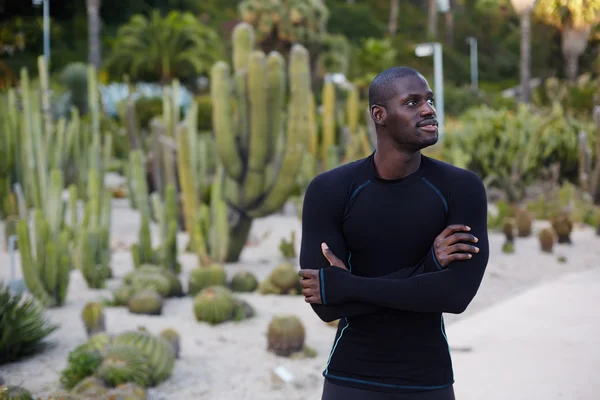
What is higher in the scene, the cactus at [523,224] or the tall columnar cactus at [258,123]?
the tall columnar cactus at [258,123]

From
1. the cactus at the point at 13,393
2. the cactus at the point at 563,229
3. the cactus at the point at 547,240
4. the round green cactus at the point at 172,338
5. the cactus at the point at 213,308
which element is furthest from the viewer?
the cactus at the point at 563,229

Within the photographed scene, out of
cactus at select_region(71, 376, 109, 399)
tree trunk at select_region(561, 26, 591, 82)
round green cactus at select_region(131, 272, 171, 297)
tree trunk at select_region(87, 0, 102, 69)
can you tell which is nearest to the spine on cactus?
round green cactus at select_region(131, 272, 171, 297)

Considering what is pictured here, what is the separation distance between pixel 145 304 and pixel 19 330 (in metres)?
1.42

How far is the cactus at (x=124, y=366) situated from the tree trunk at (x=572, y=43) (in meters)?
23.5

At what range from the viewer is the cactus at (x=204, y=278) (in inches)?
286

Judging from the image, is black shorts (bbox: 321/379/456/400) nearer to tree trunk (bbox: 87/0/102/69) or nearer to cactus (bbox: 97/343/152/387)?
cactus (bbox: 97/343/152/387)

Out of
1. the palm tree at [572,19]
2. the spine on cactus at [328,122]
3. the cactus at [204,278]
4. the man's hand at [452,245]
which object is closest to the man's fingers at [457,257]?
the man's hand at [452,245]

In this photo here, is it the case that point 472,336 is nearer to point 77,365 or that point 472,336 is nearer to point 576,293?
point 576,293

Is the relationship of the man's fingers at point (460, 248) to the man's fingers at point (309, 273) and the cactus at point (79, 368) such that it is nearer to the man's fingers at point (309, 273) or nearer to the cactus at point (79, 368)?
the man's fingers at point (309, 273)

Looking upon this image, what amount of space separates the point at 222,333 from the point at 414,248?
13.8 feet

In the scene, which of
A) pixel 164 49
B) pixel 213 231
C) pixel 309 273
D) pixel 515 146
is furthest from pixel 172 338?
pixel 164 49

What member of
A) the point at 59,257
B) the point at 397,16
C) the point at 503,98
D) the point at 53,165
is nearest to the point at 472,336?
the point at 59,257

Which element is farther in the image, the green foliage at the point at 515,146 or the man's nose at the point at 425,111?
the green foliage at the point at 515,146

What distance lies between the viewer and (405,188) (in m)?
2.17
